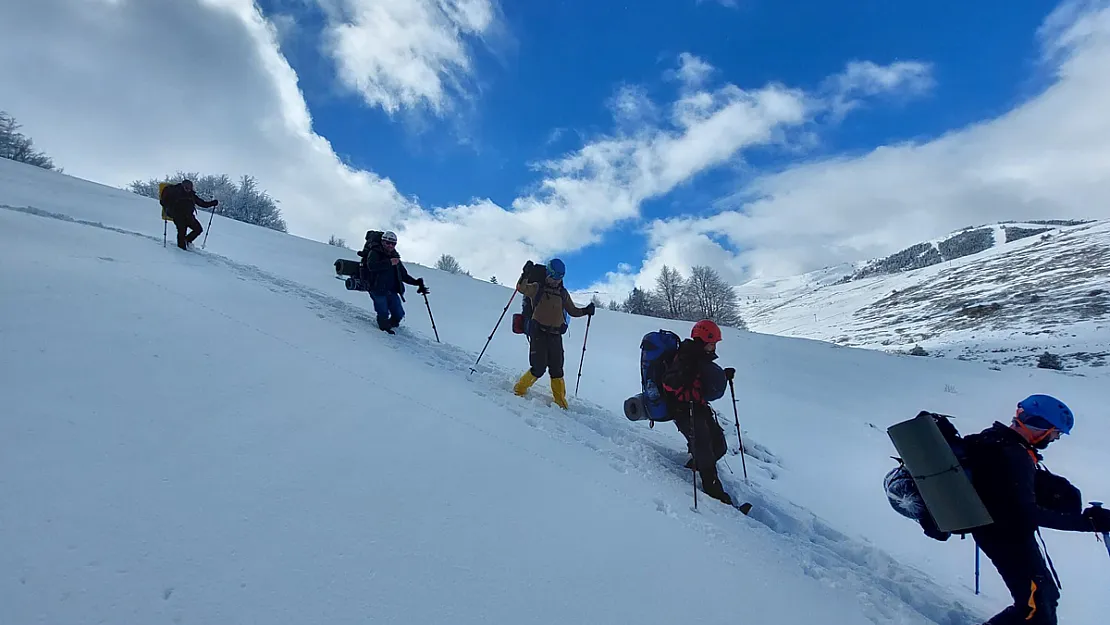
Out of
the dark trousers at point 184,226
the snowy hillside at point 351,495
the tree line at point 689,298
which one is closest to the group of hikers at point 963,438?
the snowy hillside at point 351,495

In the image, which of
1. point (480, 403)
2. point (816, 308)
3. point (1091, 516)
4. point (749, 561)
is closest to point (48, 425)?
point (480, 403)

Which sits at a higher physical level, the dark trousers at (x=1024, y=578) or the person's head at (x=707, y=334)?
the person's head at (x=707, y=334)

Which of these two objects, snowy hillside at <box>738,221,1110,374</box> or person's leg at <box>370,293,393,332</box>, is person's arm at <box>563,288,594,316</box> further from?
snowy hillside at <box>738,221,1110,374</box>

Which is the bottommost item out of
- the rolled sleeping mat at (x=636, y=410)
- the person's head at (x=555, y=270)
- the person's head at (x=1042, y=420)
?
the rolled sleeping mat at (x=636, y=410)

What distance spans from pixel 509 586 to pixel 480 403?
3.69 m

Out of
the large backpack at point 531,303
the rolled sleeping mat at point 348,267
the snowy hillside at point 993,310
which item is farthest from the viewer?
the snowy hillside at point 993,310

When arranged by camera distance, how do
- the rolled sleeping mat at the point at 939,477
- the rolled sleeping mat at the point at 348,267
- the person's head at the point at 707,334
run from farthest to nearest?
the rolled sleeping mat at the point at 348,267 < the person's head at the point at 707,334 < the rolled sleeping mat at the point at 939,477

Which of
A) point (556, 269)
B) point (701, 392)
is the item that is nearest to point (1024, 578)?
point (701, 392)

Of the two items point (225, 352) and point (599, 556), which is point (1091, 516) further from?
point (225, 352)

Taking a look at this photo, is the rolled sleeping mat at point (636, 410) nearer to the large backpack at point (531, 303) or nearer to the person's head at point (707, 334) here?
the person's head at point (707, 334)

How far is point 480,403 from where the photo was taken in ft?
21.0

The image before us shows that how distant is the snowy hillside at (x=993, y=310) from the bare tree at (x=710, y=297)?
12047 millimetres

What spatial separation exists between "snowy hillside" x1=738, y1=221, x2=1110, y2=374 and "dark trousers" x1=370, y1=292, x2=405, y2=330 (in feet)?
111

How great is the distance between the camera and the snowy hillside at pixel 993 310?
3384 centimetres
